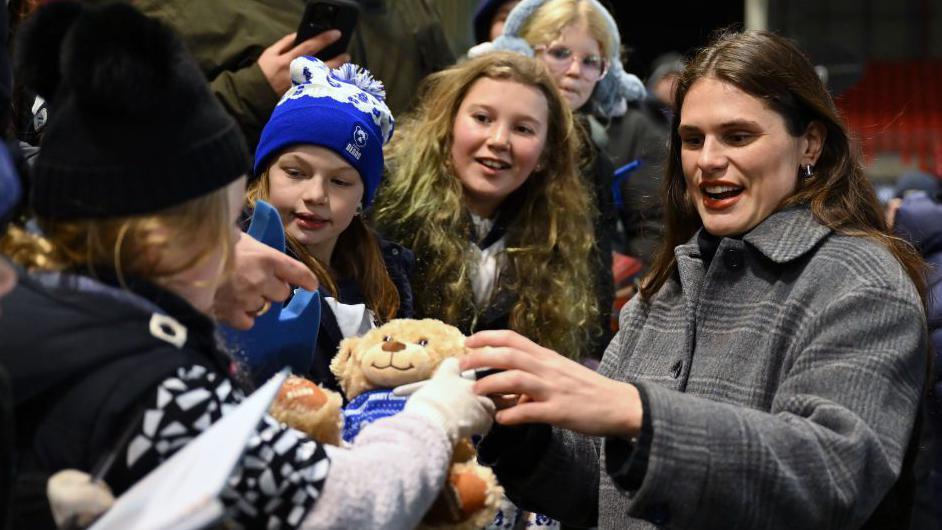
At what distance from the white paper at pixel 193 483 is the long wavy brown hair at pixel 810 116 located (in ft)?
4.22

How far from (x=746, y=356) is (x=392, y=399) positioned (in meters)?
0.64

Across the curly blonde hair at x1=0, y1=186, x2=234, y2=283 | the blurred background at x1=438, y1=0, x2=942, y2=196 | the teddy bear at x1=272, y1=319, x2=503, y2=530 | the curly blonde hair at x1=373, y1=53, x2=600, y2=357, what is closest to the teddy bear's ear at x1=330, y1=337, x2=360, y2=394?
the teddy bear at x1=272, y1=319, x2=503, y2=530

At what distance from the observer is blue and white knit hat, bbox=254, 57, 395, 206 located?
9.97 feet

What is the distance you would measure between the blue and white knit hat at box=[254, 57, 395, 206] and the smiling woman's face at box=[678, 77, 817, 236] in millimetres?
940

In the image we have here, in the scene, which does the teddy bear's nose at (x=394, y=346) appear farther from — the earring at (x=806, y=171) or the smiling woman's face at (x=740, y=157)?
the earring at (x=806, y=171)

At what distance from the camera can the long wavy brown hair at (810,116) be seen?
2.37 metres

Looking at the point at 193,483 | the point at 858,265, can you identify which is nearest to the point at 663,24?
the point at 858,265

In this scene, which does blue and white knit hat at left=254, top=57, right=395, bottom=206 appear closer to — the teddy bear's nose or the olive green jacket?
the olive green jacket

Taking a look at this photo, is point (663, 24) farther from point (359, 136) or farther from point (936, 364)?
point (359, 136)

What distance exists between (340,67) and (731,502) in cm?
178

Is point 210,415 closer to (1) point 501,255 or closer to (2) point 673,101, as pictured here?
(2) point 673,101

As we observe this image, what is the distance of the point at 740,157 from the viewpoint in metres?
2.41

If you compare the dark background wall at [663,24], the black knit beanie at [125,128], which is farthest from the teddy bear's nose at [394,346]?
the dark background wall at [663,24]

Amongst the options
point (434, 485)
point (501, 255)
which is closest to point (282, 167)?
point (501, 255)
